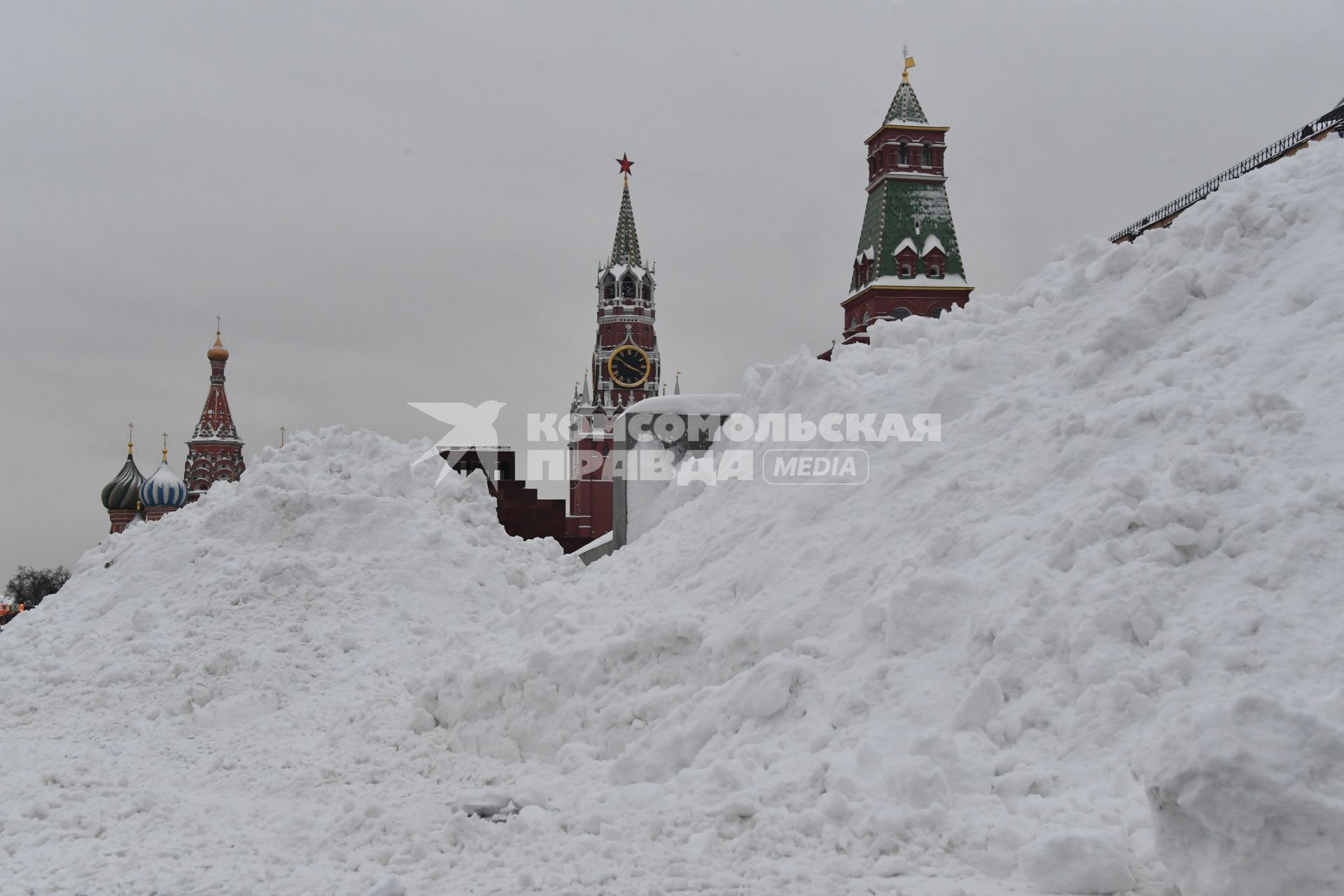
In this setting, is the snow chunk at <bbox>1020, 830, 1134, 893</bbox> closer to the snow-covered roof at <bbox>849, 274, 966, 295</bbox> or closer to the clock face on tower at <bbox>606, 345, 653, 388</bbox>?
the snow-covered roof at <bbox>849, 274, 966, 295</bbox>

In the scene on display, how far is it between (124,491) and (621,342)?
26108 millimetres

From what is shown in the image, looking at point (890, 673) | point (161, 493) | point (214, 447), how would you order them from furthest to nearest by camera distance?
point (214, 447), point (161, 493), point (890, 673)

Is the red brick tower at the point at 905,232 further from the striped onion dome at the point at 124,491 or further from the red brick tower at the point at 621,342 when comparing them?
the striped onion dome at the point at 124,491

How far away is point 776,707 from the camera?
591 centimetres

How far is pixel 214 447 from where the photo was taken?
49875mm

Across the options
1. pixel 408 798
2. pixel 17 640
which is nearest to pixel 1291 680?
pixel 408 798

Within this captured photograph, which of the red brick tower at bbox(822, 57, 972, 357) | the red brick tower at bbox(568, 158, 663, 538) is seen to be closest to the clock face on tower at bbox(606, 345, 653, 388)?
the red brick tower at bbox(568, 158, 663, 538)

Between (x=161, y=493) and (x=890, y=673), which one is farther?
(x=161, y=493)

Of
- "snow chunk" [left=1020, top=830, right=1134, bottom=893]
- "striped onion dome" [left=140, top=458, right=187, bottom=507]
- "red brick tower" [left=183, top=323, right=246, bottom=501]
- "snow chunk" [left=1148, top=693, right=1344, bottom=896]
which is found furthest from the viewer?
"red brick tower" [left=183, top=323, right=246, bottom=501]

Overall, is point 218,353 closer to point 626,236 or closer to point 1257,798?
point 626,236

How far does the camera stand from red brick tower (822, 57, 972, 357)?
116 ft

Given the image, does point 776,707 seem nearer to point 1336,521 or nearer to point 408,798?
point 408,798

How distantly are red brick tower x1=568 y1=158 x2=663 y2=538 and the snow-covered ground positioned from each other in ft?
138

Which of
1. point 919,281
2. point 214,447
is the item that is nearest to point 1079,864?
point 919,281
